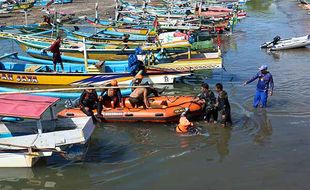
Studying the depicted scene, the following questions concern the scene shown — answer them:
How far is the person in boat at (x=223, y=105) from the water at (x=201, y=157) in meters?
0.33

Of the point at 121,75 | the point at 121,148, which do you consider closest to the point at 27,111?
the point at 121,148

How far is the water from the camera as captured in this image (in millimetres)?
10781

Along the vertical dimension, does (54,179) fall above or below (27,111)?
below

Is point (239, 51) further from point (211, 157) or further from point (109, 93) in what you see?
point (211, 157)

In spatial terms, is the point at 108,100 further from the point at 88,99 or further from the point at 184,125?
the point at 184,125

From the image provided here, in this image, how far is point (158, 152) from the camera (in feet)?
41.0

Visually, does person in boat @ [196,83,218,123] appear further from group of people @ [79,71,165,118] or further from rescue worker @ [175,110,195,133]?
group of people @ [79,71,165,118]

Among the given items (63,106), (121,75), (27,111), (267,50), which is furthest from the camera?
(267,50)

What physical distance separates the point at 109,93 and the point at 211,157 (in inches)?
183

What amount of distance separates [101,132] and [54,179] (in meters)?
3.30

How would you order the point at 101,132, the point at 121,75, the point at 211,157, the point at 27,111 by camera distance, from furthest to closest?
1. the point at 121,75
2. the point at 101,132
3. the point at 211,157
4. the point at 27,111

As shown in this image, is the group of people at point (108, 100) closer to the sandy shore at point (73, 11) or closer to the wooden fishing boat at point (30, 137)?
the wooden fishing boat at point (30, 137)

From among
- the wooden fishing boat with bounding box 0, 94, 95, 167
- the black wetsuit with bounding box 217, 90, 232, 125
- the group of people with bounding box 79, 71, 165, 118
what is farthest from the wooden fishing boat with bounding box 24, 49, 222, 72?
the wooden fishing boat with bounding box 0, 94, 95, 167

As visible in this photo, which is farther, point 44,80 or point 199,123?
point 44,80
